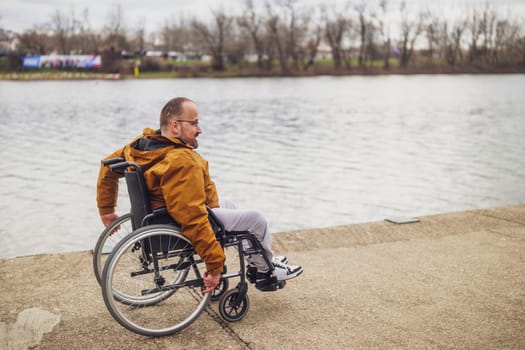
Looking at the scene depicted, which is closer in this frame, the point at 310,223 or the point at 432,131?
the point at 310,223

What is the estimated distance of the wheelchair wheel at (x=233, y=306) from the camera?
13.8 ft

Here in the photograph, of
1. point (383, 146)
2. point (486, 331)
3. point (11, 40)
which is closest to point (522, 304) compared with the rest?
point (486, 331)

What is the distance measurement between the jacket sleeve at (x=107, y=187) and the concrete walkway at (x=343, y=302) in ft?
2.46

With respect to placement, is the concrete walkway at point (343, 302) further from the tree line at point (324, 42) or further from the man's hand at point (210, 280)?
the tree line at point (324, 42)

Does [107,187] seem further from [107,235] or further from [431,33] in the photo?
[431,33]

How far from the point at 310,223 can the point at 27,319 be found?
18.8 feet

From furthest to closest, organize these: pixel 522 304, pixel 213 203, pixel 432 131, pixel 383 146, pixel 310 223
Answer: pixel 432 131, pixel 383 146, pixel 310 223, pixel 522 304, pixel 213 203

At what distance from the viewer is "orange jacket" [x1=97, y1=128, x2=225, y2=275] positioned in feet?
12.3

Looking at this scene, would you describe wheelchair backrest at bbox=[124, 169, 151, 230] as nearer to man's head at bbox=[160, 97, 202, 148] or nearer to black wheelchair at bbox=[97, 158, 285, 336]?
black wheelchair at bbox=[97, 158, 285, 336]

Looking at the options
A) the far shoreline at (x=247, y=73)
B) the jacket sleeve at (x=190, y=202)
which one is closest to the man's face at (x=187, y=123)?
the jacket sleeve at (x=190, y=202)

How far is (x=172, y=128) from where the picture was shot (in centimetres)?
396

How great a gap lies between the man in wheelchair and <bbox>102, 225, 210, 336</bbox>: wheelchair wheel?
0.17 metres

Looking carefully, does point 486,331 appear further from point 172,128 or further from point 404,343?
point 172,128

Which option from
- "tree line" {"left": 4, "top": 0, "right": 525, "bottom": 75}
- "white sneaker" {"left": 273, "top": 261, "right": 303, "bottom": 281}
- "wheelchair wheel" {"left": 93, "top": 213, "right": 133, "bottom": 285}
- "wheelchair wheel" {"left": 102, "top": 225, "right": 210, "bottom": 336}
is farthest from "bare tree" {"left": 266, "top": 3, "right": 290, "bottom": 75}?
"wheelchair wheel" {"left": 102, "top": 225, "right": 210, "bottom": 336}
